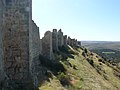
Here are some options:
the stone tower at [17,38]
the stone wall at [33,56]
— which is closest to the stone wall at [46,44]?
the stone wall at [33,56]

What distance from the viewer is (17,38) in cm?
1670

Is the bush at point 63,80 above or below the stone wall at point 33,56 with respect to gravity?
below

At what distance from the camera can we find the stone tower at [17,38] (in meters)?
16.4

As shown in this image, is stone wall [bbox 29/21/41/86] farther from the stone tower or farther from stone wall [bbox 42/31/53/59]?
A: stone wall [bbox 42/31/53/59]

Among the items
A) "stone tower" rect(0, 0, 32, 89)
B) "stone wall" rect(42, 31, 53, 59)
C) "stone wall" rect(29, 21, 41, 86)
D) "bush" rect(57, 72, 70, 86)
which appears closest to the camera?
"stone tower" rect(0, 0, 32, 89)

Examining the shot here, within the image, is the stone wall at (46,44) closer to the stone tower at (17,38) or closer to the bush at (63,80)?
the bush at (63,80)

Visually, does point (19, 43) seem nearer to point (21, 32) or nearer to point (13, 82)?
point (21, 32)

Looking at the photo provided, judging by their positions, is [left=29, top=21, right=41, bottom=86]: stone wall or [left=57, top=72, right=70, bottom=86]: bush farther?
[left=57, top=72, right=70, bottom=86]: bush

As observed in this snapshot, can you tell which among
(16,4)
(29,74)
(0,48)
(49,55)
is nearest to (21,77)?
(29,74)

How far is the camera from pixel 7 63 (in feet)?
53.6

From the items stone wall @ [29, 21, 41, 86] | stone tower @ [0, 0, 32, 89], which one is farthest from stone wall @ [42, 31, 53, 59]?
stone tower @ [0, 0, 32, 89]

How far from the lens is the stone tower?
16.4m

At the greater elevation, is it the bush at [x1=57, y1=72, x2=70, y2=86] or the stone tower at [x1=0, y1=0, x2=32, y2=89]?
the stone tower at [x1=0, y1=0, x2=32, y2=89]

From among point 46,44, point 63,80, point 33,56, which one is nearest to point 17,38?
point 33,56
